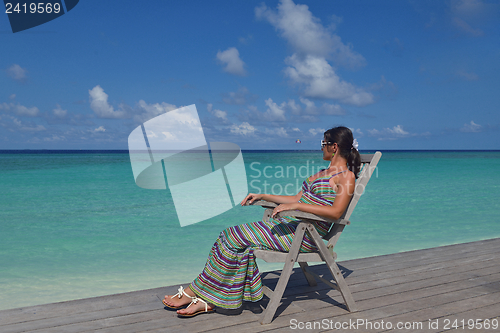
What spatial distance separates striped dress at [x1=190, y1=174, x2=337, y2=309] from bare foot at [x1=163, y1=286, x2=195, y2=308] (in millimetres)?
41

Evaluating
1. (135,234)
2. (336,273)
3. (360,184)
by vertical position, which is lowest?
(135,234)

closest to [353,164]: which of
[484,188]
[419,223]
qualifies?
[419,223]

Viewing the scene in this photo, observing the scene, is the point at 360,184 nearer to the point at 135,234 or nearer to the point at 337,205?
the point at 337,205

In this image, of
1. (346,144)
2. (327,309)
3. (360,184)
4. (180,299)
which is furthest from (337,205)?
(180,299)

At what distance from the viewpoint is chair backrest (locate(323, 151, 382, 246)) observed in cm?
244

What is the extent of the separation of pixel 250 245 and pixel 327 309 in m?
0.69

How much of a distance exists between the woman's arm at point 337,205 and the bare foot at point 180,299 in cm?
84

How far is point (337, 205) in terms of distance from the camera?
235cm

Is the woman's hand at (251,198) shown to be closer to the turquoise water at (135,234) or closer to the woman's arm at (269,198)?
the woman's arm at (269,198)

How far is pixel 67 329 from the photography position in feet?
7.07

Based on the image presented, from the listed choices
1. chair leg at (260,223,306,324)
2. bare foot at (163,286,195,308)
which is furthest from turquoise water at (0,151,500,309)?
chair leg at (260,223,306,324)

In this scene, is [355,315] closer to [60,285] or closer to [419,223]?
[60,285]

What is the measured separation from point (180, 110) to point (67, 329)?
3253 mm

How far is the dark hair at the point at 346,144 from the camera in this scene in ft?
8.42
